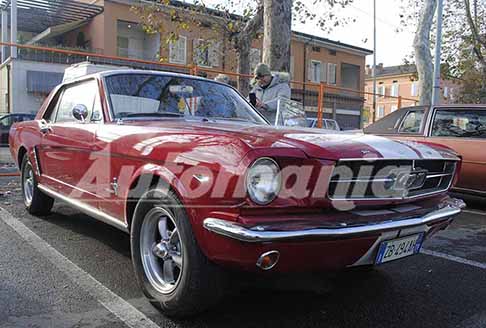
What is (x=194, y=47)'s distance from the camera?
22.0 meters

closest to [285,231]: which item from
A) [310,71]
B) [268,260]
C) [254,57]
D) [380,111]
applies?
[268,260]

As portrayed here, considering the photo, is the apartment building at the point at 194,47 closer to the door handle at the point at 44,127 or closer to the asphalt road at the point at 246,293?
the door handle at the point at 44,127

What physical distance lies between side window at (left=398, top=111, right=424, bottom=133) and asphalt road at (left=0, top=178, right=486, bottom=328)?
9.44 ft

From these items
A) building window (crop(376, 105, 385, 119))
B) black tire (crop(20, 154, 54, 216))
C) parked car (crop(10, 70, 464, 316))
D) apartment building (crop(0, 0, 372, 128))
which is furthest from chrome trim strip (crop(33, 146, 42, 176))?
building window (crop(376, 105, 385, 119))

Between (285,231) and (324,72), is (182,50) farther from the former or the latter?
(285,231)

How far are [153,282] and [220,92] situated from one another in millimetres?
2035

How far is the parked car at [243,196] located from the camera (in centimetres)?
239

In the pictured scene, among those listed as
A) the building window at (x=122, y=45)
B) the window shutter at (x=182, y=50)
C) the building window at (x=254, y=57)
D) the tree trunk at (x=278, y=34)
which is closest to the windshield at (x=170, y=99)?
the tree trunk at (x=278, y=34)

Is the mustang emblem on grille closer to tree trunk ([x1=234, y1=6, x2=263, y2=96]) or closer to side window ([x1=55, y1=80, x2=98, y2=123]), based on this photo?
side window ([x1=55, y1=80, x2=98, y2=123])

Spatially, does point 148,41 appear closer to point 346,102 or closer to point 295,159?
point 346,102

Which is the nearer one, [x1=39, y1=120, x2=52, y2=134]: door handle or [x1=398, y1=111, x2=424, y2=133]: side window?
[x1=39, y1=120, x2=52, y2=134]: door handle

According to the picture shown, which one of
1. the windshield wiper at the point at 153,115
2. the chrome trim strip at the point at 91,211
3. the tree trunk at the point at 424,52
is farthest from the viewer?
the tree trunk at the point at 424,52

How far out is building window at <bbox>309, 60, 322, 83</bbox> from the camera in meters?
33.6

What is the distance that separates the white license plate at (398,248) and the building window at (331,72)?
108ft
